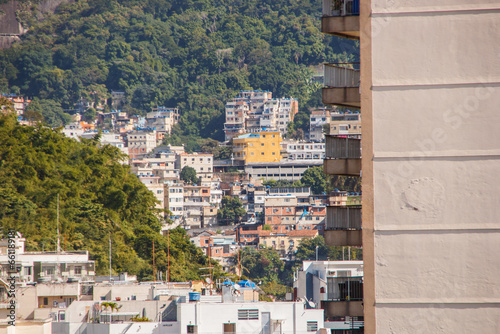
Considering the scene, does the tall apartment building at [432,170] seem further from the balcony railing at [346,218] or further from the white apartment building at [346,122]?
the white apartment building at [346,122]

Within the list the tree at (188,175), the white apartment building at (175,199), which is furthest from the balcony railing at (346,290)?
the tree at (188,175)

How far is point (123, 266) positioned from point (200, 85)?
12332 centimetres

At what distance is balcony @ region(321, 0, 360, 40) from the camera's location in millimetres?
9938

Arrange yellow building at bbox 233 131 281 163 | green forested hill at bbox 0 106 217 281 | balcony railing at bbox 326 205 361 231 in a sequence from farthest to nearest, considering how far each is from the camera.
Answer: yellow building at bbox 233 131 281 163, green forested hill at bbox 0 106 217 281, balcony railing at bbox 326 205 361 231

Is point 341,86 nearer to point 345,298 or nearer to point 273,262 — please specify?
point 345,298

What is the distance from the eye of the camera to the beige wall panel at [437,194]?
27.0 ft

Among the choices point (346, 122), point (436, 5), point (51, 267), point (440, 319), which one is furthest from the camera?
point (346, 122)

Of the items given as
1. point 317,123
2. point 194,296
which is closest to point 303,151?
point 317,123

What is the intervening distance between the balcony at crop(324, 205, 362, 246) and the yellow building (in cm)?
10926

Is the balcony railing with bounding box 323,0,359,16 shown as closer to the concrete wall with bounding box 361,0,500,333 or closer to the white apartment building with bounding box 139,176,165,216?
the concrete wall with bounding box 361,0,500,333

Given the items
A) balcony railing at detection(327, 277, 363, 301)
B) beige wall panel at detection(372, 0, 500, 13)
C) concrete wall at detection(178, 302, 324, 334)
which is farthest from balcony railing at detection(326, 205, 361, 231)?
concrete wall at detection(178, 302, 324, 334)

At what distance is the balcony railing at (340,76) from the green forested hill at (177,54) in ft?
447

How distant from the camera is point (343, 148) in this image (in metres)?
10.6

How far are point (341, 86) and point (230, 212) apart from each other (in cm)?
8910
